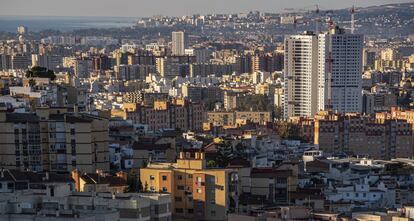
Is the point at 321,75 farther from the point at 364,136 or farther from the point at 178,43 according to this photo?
the point at 178,43

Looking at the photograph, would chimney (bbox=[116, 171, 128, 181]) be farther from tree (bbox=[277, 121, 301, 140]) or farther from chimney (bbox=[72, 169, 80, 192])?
tree (bbox=[277, 121, 301, 140])

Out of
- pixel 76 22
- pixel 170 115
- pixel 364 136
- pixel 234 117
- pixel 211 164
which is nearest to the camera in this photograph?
pixel 211 164

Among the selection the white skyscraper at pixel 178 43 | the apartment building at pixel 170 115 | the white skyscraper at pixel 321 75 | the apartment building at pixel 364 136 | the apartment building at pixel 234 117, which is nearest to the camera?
the apartment building at pixel 364 136

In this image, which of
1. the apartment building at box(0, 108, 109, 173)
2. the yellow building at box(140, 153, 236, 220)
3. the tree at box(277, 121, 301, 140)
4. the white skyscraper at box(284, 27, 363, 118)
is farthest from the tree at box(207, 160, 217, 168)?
the white skyscraper at box(284, 27, 363, 118)

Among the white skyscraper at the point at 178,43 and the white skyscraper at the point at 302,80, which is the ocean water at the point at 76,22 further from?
the white skyscraper at the point at 302,80

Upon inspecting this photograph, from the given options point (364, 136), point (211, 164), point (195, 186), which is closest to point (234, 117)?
point (364, 136)

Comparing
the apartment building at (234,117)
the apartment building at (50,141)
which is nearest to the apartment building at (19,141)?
the apartment building at (50,141)
